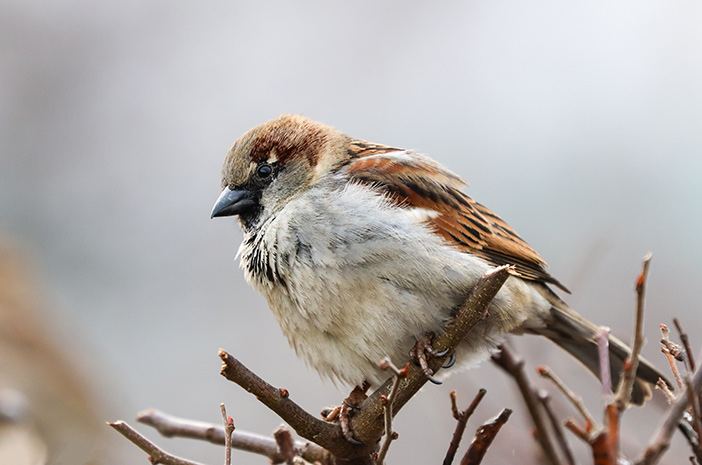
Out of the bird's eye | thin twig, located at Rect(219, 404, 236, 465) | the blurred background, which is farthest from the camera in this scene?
the blurred background

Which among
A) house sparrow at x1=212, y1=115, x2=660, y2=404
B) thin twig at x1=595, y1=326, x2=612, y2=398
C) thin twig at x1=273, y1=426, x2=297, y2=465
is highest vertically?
house sparrow at x1=212, y1=115, x2=660, y2=404

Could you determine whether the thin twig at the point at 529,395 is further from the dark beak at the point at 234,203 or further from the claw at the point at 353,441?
the dark beak at the point at 234,203

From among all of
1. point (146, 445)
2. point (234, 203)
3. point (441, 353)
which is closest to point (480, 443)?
point (441, 353)

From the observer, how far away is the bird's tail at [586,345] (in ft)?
6.92

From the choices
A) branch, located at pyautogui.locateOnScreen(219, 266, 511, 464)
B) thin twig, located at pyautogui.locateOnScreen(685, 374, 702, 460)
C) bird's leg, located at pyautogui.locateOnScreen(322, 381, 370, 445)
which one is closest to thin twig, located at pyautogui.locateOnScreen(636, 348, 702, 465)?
thin twig, located at pyautogui.locateOnScreen(685, 374, 702, 460)

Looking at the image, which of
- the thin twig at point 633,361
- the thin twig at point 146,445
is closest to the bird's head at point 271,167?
the thin twig at point 146,445

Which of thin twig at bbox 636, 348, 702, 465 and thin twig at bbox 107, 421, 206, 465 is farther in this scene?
thin twig at bbox 107, 421, 206, 465

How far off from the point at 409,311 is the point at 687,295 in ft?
10.1

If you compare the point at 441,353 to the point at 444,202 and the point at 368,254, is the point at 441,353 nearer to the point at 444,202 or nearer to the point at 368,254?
the point at 368,254

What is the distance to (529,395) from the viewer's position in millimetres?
1600

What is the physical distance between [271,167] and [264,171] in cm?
3

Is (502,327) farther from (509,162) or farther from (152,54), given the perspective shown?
(152,54)

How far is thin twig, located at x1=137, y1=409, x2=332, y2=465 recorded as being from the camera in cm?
162

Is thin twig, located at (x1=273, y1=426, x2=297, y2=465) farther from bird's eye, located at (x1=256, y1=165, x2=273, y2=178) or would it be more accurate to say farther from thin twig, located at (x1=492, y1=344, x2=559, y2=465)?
bird's eye, located at (x1=256, y1=165, x2=273, y2=178)
